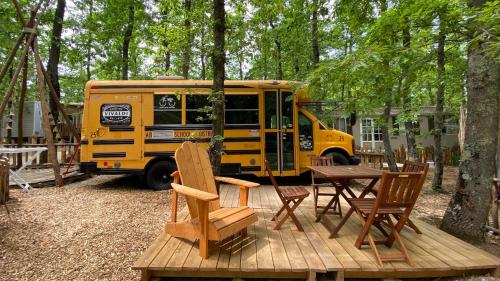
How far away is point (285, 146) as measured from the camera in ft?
26.4

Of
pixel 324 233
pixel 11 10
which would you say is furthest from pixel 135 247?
pixel 11 10

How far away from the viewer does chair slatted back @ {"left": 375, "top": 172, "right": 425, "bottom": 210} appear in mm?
3176

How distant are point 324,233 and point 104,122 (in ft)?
19.7

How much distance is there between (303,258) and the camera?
10.3 feet

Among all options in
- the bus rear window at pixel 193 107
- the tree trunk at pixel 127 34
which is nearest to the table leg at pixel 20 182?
the bus rear window at pixel 193 107

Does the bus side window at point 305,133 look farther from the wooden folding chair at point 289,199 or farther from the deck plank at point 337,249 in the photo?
the wooden folding chair at point 289,199

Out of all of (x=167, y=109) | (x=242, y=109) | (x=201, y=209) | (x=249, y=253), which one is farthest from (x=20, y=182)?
(x=249, y=253)

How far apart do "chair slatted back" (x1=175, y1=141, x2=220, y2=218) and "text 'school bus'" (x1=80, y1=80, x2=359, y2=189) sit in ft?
11.2

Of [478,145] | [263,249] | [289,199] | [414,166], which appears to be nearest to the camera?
[263,249]

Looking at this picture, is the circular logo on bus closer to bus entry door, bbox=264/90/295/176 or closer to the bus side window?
bus entry door, bbox=264/90/295/176

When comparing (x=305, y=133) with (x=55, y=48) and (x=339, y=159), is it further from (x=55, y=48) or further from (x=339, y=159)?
(x=55, y=48)

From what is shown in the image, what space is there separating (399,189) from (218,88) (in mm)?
3504

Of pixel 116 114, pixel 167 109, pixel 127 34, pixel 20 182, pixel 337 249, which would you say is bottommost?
pixel 337 249

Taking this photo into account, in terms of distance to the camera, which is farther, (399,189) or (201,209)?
(399,189)
